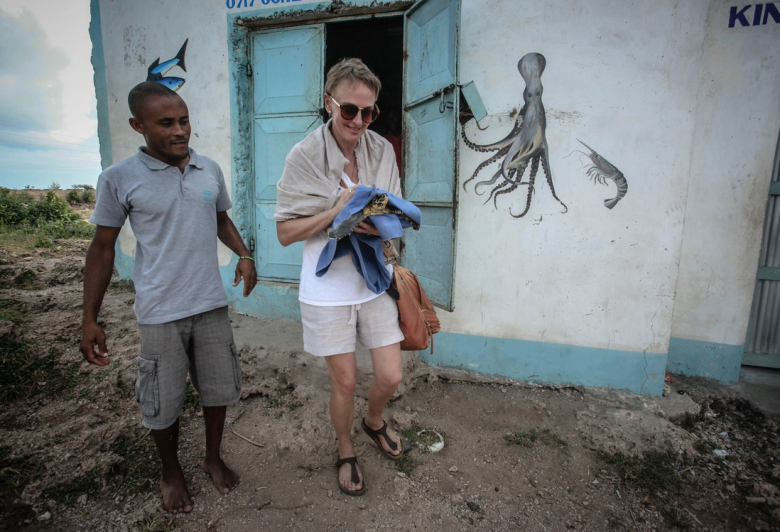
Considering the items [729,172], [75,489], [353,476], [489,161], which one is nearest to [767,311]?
[729,172]

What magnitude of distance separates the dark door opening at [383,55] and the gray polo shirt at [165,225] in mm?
3759

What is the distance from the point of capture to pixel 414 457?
92.0 inches

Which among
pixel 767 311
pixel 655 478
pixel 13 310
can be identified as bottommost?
pixel 655 478

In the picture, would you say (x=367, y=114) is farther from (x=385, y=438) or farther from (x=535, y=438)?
(x=535, y=438)

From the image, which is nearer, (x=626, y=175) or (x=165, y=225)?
(x=165, y=225)

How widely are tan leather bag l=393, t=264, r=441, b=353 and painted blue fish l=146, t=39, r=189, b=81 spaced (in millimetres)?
3429

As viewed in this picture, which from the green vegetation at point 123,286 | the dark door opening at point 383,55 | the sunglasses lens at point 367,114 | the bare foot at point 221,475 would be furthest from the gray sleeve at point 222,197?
the dark door opening at point 383,55

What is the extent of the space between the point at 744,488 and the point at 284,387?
2856 millimetres

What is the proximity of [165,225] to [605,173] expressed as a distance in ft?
9.25

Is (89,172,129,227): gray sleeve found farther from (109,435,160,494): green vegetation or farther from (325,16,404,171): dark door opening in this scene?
(325,16,404,171): dark door opening

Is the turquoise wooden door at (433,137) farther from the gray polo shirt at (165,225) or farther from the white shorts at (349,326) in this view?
the gray polo shirt at (165,225)

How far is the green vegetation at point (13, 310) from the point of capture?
3.75 meters

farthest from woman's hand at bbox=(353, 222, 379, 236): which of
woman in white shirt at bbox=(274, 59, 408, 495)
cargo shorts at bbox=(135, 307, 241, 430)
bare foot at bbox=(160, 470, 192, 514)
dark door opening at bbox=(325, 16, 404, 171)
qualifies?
dark door opening at bbox=(325, 16, 404, 171)

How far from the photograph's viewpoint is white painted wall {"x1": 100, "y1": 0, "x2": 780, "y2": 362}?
2.75 m
